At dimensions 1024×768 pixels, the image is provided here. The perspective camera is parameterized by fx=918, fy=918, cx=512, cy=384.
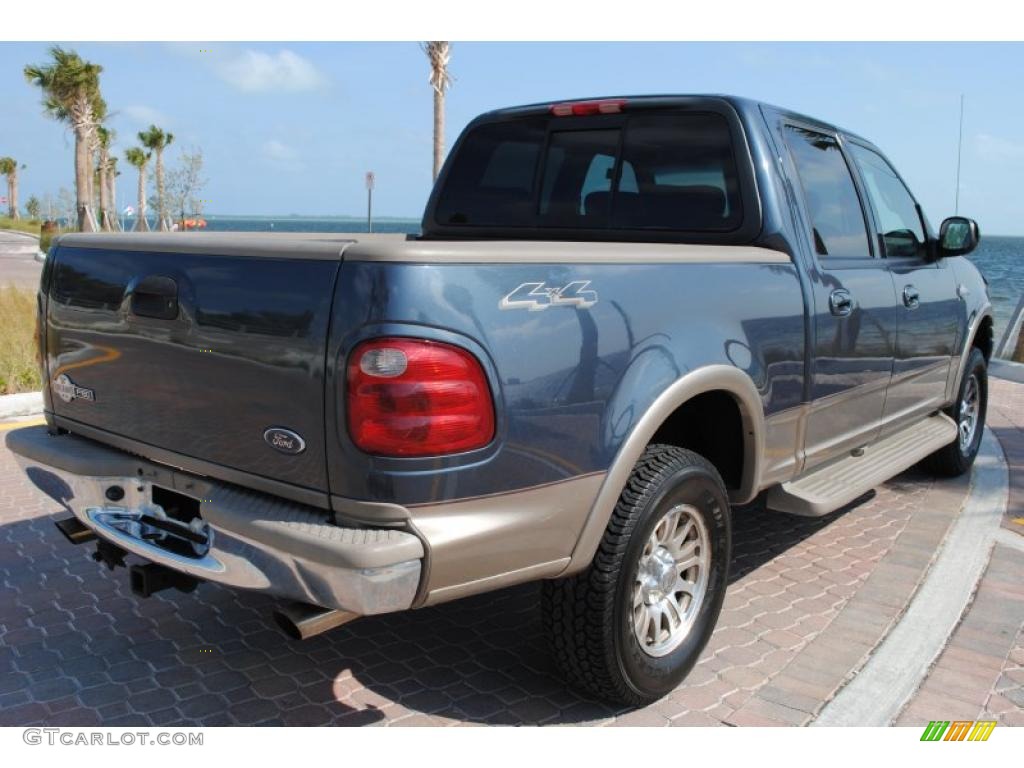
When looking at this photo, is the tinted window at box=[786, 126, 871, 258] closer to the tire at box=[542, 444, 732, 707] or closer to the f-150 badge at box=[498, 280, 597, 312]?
the tire at box=[542, 444, 732, 707]

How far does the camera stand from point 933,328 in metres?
5.08

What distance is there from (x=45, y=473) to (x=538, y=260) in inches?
74.7

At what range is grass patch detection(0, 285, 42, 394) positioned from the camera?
797 centimetres

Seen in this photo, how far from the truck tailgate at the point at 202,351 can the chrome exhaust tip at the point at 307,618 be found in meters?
0.36

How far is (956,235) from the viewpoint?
16.9 feet

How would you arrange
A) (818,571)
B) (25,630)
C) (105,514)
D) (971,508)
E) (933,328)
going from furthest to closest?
(971,508)
(933,328)
(818,571)
(25,630)
(105,514)

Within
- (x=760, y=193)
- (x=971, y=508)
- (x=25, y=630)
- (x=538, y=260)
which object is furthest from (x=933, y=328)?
(x=25, y=630)

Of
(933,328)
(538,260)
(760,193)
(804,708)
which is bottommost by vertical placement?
(804,708)

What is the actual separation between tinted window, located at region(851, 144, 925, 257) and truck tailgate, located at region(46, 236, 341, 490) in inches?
131

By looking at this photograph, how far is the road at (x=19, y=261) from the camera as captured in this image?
65.3 feet

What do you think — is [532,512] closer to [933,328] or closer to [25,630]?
[25,630]

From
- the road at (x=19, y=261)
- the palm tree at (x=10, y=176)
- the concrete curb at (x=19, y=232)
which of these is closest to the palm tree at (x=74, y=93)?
the road at (x=19, y=261)

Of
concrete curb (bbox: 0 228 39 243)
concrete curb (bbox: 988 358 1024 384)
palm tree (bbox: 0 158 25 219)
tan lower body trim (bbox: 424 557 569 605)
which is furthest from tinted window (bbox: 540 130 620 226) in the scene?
palm tree (bbox: 0 158 25 219)
